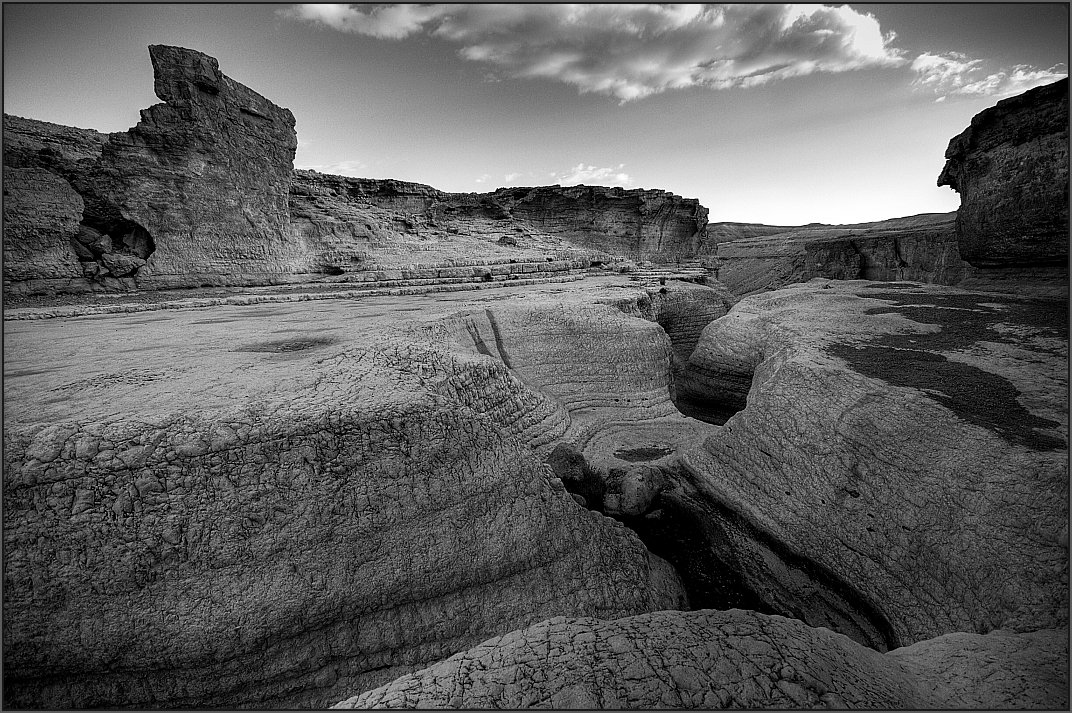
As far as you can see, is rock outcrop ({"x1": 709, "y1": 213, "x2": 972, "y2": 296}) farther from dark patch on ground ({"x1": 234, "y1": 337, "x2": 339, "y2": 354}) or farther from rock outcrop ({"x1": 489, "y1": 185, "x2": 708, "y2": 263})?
dark patch on ground ({"x1": 234, "y1": 337, "x2": 339, "y2": 354})

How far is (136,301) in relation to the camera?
786 cm

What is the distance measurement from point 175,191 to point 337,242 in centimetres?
444

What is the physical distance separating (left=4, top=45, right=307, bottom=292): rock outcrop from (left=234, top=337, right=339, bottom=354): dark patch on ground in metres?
7.43

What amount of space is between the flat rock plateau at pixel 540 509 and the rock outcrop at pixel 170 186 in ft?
7.50

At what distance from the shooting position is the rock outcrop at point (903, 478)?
103 inches

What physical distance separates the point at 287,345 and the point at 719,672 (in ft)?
13.7

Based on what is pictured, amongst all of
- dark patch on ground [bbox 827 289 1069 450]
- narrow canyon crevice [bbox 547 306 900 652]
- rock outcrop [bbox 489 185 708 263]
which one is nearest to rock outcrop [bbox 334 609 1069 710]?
narrow canyon crevice [bbox 547 306 900 652]

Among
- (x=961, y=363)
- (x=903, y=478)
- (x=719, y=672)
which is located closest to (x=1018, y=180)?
(x=961, y=363)

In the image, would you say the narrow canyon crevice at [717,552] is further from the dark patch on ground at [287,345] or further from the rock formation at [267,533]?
the dark patch on ground at [287,345]

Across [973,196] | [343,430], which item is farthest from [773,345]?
[343,430]

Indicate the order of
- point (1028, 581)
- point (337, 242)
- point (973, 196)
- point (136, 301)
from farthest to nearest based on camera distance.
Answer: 1. point (337, 242)
2. point (136, 301)
3. point (973, 196)
4. point (1028, 581)

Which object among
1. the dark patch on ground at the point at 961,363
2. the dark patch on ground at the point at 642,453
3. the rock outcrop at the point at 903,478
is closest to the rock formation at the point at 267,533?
the rock outcrop at the point at 903,478

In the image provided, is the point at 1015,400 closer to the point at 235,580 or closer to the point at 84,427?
the point at 235,580

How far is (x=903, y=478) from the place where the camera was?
3195 millimetres
